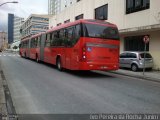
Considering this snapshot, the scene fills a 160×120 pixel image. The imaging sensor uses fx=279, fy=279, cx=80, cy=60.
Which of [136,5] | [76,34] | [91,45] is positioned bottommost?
[91,45]

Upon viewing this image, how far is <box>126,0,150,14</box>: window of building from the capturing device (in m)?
23.3

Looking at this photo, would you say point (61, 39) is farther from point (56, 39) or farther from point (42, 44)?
point (42, 44)

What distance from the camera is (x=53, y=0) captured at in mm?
149250

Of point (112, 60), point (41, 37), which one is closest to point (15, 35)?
point (41, 37)

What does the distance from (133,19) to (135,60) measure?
15.7 feet

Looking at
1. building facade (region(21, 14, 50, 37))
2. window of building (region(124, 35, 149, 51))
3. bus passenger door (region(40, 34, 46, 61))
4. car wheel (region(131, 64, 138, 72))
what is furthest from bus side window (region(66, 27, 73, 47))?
building facade (region(21, 14, 50, 37))

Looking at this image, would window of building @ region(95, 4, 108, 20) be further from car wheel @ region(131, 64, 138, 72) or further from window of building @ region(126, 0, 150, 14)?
car wheel @ region(131, 64, 138, 72)

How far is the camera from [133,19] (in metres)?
24.8

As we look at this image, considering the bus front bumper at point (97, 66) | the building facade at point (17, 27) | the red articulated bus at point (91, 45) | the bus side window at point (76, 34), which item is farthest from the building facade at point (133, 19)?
the building facade at point (17, 27)

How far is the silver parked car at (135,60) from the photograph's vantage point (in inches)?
841

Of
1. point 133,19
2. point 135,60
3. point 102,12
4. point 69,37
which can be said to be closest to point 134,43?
point 133,19

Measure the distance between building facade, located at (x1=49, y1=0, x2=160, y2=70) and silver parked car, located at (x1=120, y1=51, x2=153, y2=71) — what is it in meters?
0.85

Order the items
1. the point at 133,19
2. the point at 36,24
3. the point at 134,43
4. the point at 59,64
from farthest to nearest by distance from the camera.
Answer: the point at 36,24
the point at 134,43
the point at 133,19
the point at 59,64

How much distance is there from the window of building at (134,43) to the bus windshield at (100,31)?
8.56 metres
